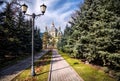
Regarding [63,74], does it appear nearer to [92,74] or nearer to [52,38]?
[92,74]

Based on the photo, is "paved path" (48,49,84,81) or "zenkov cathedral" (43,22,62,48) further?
"zenkov cathedral" (43,22,62,48)

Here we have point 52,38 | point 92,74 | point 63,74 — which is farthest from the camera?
point 52,38

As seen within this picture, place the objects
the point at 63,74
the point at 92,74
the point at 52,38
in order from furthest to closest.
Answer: the point at 52,38, the point at 92,74, the point at 63,74

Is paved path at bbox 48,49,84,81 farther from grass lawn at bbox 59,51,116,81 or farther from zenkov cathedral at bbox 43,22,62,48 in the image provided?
zenkov cathedral at bbox 43,22,62,48

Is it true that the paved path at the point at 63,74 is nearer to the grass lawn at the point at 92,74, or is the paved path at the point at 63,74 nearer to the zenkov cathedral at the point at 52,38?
the grass lawn at the point at 92,74

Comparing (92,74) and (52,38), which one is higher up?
(52,38)

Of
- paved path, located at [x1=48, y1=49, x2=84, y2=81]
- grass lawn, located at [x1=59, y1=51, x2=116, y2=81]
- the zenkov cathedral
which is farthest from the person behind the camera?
the zenkov cathedral

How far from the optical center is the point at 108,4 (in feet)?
47.9

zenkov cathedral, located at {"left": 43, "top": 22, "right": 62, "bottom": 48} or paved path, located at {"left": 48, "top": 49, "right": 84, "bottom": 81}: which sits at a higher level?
zenkov cathedral, located at {"left": 43, "top": 22, "right": 62, "bottom": 48}

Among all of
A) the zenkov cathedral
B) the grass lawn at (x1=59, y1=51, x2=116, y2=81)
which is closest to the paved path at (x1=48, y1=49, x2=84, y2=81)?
the grass lawn at (x1=59, y1=51, x2=116, y2=81)

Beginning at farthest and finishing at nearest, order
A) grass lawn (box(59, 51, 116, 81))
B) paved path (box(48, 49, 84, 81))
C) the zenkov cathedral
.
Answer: the zenkov cathedral < grass lawn (box(59, 51, 116, 81)) < paved path (box(48, 49, 84, 81))

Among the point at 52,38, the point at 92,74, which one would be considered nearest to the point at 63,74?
the point at 92,74

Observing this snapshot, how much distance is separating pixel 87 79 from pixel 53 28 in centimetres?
12451

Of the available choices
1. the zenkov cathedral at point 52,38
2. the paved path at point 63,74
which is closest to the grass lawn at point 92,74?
the paved path at point 63,74
